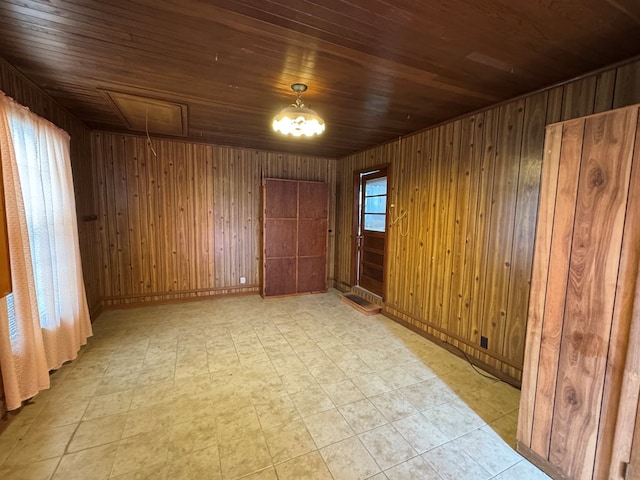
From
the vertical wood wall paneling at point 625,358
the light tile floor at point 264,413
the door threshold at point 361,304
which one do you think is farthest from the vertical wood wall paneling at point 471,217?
the vertical wood wall paneling at point 625,358

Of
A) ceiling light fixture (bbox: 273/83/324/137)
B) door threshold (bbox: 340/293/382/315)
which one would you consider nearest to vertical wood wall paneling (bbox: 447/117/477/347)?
door threshold (bbox: 340/293/382/315)

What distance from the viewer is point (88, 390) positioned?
7.56 ft

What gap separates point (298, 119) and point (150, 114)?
196 cm

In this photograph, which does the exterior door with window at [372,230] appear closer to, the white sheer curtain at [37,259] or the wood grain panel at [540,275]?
the wood grain panel at [540,275]

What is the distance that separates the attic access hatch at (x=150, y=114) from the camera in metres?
2.79

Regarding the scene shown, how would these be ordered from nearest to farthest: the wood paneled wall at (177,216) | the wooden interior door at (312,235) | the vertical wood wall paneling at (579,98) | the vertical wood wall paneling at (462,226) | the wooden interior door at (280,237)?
the vertical wood wall paneling at (579,98) → the vertical wood wall paneling at (462,226) → the wood paneled wall at (177,216) → the wooden interior door at (280,237) → the wooden interior door at (312,235)

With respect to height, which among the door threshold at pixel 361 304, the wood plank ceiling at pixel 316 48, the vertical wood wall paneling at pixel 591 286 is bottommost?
the door threshold at pixel 361 304

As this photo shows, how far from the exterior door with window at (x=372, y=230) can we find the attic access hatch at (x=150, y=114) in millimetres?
2846

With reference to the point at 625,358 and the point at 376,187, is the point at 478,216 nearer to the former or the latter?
the point at 625,358

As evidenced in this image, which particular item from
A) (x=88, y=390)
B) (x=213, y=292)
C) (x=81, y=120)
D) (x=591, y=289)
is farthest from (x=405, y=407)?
(x=81, y=120)

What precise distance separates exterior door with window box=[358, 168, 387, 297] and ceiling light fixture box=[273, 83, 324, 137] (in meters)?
2.05

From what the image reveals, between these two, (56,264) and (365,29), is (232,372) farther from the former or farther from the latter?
(365,29)

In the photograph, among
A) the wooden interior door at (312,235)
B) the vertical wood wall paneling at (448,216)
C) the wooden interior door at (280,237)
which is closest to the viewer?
the vertical wood wall paneling at (448,216)

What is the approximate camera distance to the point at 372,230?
183 inches
